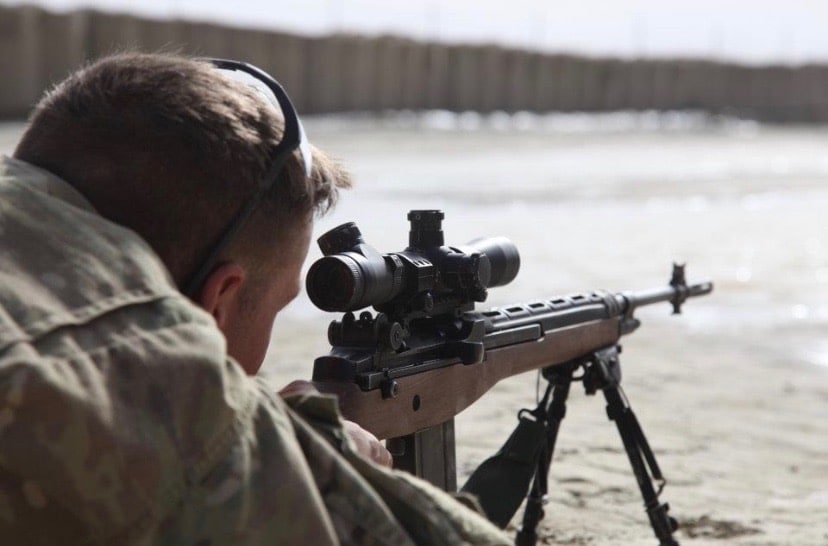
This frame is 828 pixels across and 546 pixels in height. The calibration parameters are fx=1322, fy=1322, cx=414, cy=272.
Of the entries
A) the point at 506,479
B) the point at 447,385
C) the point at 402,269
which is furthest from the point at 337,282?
the point at 506,479

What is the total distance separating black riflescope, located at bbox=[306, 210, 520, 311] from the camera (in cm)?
273

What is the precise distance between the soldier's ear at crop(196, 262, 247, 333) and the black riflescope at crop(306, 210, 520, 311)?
2.82ft

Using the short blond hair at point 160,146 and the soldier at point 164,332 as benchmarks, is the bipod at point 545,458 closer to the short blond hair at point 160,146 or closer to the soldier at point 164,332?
the soldier at point 164,332

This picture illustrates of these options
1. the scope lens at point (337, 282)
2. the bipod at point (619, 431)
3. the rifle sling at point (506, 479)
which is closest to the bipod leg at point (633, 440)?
the bipod at point (619, 431)

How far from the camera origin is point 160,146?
1.65 meters

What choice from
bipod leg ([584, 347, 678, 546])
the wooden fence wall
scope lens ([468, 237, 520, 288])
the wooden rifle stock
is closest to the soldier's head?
the wooden rifle stock

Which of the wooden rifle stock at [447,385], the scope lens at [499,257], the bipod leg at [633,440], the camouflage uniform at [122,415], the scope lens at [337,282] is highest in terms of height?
the camouflage uniform at [122,415]

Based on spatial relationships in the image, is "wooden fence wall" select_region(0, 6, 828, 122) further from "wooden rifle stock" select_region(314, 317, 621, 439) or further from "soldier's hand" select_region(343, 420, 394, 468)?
Result: "soldier's hand" select_region(343, 420, 394, 468)

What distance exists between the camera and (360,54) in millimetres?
40625

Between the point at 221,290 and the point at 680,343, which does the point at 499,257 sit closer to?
the point at 221,290

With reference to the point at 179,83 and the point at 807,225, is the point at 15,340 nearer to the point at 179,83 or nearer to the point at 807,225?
the point at 179,83

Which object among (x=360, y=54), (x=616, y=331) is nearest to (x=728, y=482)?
(x=616, y=331)

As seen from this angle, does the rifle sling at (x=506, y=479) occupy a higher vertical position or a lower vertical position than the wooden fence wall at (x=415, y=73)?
higher

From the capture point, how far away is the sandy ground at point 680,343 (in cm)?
512
